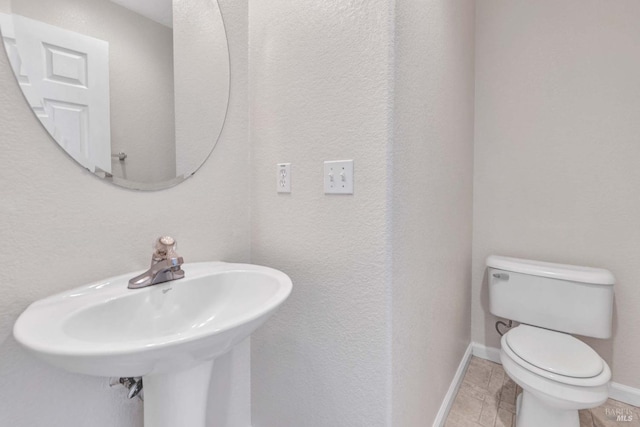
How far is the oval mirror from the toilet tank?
167cm

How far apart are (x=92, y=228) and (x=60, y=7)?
22.2 inches

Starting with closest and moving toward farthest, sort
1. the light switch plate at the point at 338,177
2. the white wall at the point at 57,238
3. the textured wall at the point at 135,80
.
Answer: the white wall at the point at 57,238 → the textured wall at the point at 135,80 → the light switch plate at the point at 338,177

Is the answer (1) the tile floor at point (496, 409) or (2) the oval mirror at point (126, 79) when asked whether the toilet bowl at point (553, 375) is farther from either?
(2) the oval mirror at point (126, 79)

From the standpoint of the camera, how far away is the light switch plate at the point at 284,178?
1089 mm

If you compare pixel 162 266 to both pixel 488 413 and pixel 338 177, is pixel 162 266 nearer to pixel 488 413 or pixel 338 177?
pixel 338 177

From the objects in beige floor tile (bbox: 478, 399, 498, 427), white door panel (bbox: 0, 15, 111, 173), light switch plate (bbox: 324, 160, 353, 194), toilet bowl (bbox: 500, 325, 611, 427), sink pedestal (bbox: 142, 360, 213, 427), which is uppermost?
white door panel (bbox: 0, 15, 111, 173)

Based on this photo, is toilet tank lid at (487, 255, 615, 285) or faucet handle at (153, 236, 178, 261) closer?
faucet handle at (153, 236, 178, 261)

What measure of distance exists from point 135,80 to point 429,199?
1106 millimetres

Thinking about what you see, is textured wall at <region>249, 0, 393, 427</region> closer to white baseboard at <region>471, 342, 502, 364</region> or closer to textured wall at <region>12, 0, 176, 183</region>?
textured wall at <region>12, 0, 176, 183</region>

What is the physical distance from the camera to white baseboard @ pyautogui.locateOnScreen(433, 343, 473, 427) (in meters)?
1.36

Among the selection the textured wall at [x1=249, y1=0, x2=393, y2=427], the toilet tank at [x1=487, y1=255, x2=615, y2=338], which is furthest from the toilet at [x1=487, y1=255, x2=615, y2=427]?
the textured wall at [x1=249, y1=0, x2=393, y2=427]

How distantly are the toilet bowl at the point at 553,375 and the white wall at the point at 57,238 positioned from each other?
1.40 metres

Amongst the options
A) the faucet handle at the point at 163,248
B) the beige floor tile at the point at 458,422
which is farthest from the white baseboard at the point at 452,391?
the faucet handle at the point at 163,248

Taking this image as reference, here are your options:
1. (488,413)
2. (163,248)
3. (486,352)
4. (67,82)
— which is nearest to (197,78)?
(67,82)
